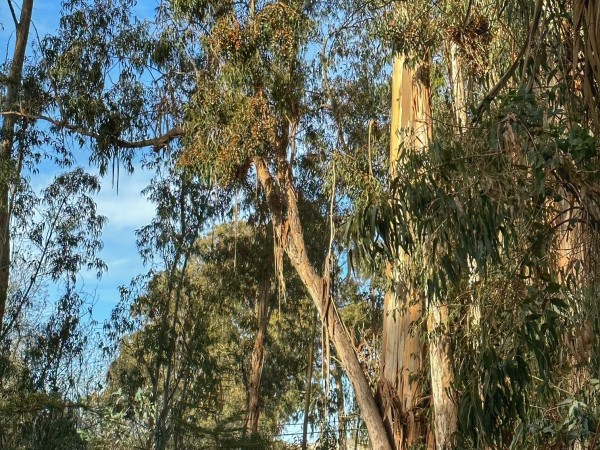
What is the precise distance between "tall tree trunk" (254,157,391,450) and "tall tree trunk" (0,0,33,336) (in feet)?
11.1

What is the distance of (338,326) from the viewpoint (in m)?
7.69

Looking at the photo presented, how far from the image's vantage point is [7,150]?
33.0 ft

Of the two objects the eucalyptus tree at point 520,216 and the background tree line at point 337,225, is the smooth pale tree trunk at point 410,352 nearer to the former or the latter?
the background tree line at point 337,225

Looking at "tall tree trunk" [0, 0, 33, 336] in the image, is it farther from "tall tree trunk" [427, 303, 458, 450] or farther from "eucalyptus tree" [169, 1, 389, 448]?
"tall tree trunk" [427, 303, 458, 450]

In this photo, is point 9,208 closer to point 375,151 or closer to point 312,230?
point 312,230

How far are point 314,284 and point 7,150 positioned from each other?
4.56 m

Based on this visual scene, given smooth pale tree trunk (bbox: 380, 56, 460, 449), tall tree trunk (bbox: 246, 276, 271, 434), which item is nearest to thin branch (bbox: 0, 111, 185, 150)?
smooth pale tree trunk (bbox: 380, 56, 460, 449)

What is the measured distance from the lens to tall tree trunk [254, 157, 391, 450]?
287 inches

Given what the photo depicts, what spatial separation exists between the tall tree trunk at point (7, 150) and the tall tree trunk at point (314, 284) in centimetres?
340

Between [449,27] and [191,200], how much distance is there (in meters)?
5.84

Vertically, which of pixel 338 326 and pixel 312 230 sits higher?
pixel 312 230

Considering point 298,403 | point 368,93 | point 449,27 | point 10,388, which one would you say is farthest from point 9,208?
point 298,403

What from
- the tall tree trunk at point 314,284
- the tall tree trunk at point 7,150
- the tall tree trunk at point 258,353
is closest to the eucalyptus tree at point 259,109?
the tall tree trunk at point 314,284

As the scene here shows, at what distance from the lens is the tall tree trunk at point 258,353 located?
43.2 ft
